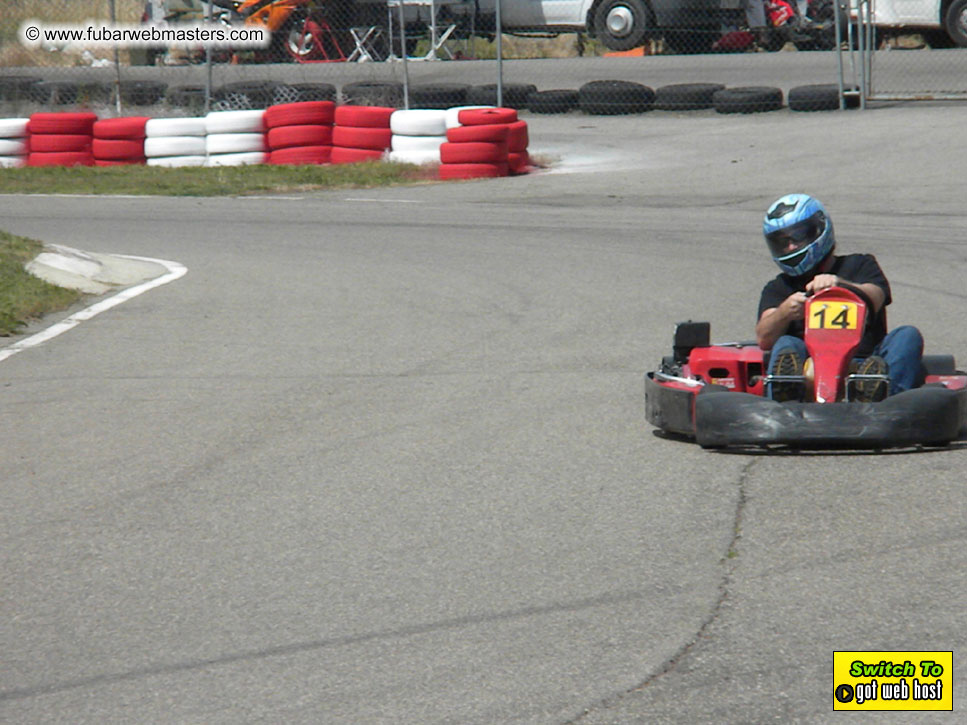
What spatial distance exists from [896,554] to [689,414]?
1440mm

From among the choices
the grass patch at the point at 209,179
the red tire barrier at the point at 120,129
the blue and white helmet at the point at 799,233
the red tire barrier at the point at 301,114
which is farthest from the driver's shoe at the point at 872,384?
the red tire barrier at the point at 120,129

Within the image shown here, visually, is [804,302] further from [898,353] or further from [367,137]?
[367,137]

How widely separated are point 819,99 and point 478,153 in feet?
17.8

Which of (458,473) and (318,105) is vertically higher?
(318,105)

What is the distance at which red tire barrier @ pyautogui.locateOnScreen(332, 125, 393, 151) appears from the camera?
56.6 ft

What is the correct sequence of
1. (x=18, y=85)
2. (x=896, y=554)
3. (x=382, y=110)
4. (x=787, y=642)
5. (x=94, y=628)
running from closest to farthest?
(x=787, y=642) → (x=94, y=628) → (x=896, y=554) → (x=382, y=110) → (x=18, y=85)

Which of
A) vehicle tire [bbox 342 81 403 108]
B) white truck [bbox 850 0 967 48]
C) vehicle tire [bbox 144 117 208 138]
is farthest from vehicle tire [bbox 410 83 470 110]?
white truck [bbox 850 0 967 48]

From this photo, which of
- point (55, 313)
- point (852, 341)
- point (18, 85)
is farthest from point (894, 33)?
point (852, 341)

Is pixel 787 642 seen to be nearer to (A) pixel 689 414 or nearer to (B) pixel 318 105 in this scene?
(A) pixel 689 414

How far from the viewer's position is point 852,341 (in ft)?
17.7

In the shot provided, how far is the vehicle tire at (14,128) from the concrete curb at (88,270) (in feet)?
27.4

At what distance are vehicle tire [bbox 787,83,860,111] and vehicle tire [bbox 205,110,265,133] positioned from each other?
7024 millimetres

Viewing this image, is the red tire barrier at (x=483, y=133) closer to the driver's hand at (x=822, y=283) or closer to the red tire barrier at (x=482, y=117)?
the red tire barrier at (x=482, y=117)

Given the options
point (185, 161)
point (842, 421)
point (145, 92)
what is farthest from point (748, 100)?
point (842, 421)
